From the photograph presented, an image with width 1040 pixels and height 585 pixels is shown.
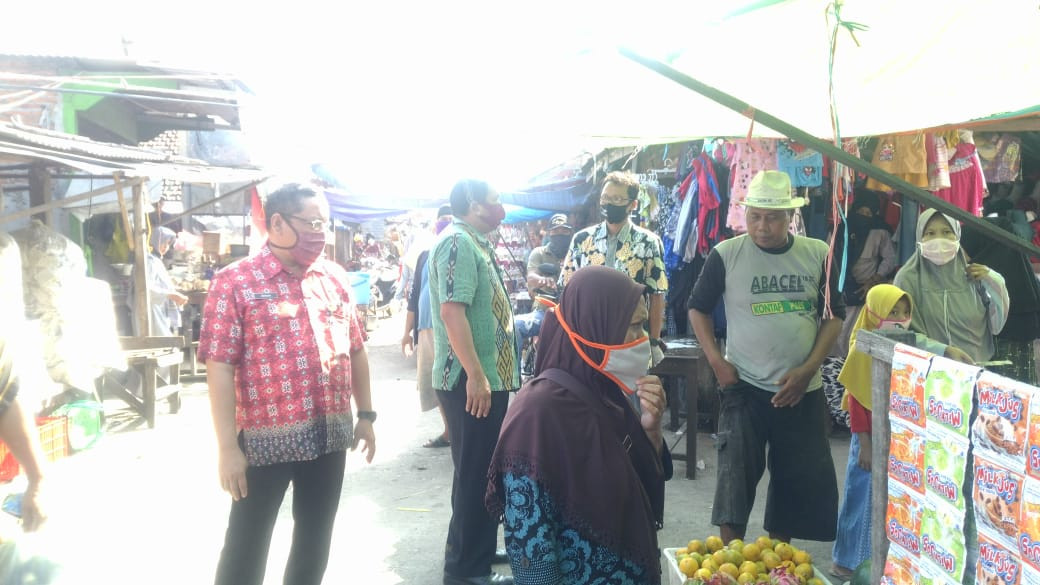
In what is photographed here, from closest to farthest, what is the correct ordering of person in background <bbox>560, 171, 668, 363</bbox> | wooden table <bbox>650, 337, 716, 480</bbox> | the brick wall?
person in background <bbox>560, 171, 668, 363</bbox> → wooden table <bbox>650, 337, 716, 480</bbox> → the brick wall

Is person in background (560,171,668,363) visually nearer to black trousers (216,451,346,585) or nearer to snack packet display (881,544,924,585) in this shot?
black trousers (216,451,346,585)

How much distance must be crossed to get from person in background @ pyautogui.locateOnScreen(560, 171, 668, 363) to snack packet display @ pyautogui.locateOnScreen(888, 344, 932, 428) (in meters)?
2.63

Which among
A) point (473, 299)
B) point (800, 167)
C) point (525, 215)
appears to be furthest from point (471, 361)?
point (525, 215)

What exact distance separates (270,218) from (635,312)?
147 cm

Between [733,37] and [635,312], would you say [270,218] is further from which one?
[733,37]

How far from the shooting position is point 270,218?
2934 millimetres

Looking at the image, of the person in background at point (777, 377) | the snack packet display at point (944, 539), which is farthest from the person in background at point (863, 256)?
the snack packet display at point (944, 539)

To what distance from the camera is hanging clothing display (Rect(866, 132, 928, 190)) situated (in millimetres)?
5129

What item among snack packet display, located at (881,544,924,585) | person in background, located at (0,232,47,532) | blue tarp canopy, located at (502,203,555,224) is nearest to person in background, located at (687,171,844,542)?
snack packet display, located at (881,544,924,585)

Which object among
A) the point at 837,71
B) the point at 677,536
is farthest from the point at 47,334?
the point at 837,71

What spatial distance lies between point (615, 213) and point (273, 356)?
2671mm

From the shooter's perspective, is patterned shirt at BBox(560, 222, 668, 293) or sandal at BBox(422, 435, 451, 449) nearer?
patterned shirt at BBox(560, 222, 668, 293)

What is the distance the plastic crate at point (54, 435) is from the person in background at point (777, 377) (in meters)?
5.16

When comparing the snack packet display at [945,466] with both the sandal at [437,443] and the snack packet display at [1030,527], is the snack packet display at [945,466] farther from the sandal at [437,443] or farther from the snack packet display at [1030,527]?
the sandal at [437,443]
